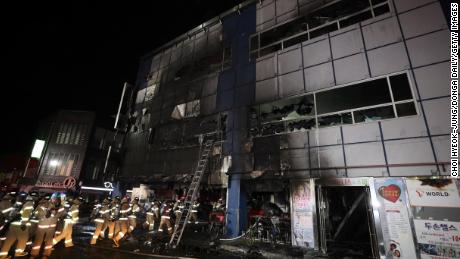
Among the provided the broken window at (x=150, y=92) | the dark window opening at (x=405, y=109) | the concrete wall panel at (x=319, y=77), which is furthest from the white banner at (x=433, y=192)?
the broken window at (x=150, y=92)

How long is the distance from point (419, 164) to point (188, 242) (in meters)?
10.3

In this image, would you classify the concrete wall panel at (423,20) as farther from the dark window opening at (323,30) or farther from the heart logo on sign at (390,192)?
the heart logo on sign at (390,192)

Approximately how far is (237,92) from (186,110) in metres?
4.77

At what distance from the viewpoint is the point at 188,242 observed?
11289 millimetres

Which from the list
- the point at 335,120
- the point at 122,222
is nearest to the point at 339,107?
the point at 335,120

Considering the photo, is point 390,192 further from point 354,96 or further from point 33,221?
point 33,221

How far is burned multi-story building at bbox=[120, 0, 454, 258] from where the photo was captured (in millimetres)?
8383

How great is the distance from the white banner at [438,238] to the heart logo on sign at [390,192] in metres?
0.93

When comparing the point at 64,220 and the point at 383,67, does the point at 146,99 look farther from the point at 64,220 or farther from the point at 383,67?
the point at 383,67

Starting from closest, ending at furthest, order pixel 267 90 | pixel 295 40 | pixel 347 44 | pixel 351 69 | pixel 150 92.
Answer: pixel 351 69 → pixel 347 44 → pixel 267 90 → pixel 295 40 → pixel 150 92

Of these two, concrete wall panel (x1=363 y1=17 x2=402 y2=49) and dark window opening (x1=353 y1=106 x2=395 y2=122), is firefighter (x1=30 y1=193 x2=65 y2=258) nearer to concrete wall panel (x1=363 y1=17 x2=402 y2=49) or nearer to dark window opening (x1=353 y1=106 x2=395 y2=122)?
dark window opening (x1=353 y1=106 x2=395 y2=122)

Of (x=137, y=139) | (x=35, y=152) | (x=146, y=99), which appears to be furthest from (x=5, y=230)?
(x=35, y=152)

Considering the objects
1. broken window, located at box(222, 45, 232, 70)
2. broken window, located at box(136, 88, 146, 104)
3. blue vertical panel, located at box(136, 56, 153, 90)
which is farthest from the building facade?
broken window, located at box(222, 45, 232, 70)

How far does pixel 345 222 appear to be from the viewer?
11648 millimetres
